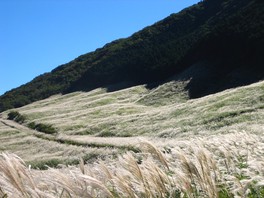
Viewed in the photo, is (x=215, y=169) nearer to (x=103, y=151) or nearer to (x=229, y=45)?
(x=103, y=151)

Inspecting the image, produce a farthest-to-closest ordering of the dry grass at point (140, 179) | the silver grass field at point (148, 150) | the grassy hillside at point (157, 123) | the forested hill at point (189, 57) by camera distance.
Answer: the forested hill at point (189, 57) < the grassy hillside at point (157, 123) < the silver grass field at point (148, 150) < the dry grass at point (140, 179)

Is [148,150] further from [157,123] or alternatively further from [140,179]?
[157,123]

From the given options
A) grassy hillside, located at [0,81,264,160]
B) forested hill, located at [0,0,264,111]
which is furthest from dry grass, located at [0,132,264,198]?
forested hill, located at [0,0,264,111]

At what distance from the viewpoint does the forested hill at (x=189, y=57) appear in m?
80.0

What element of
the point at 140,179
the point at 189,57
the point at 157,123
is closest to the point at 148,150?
the point at 140,179

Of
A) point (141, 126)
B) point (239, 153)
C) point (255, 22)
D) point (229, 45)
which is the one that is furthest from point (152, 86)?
point (239, 153)

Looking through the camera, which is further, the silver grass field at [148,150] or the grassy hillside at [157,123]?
the grassy hillside at [157,123]

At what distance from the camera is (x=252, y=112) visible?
4106 cm

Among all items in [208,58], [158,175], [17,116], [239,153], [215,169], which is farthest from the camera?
[17,116]

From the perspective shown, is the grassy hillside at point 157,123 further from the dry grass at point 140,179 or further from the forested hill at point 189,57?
the dry grass at point 140,179

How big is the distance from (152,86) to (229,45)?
29707mm

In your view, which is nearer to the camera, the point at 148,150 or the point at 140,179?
the point at 140,179

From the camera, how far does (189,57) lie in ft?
345

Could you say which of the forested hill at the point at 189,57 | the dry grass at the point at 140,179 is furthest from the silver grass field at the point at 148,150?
the forested hill at the point at 189,57
